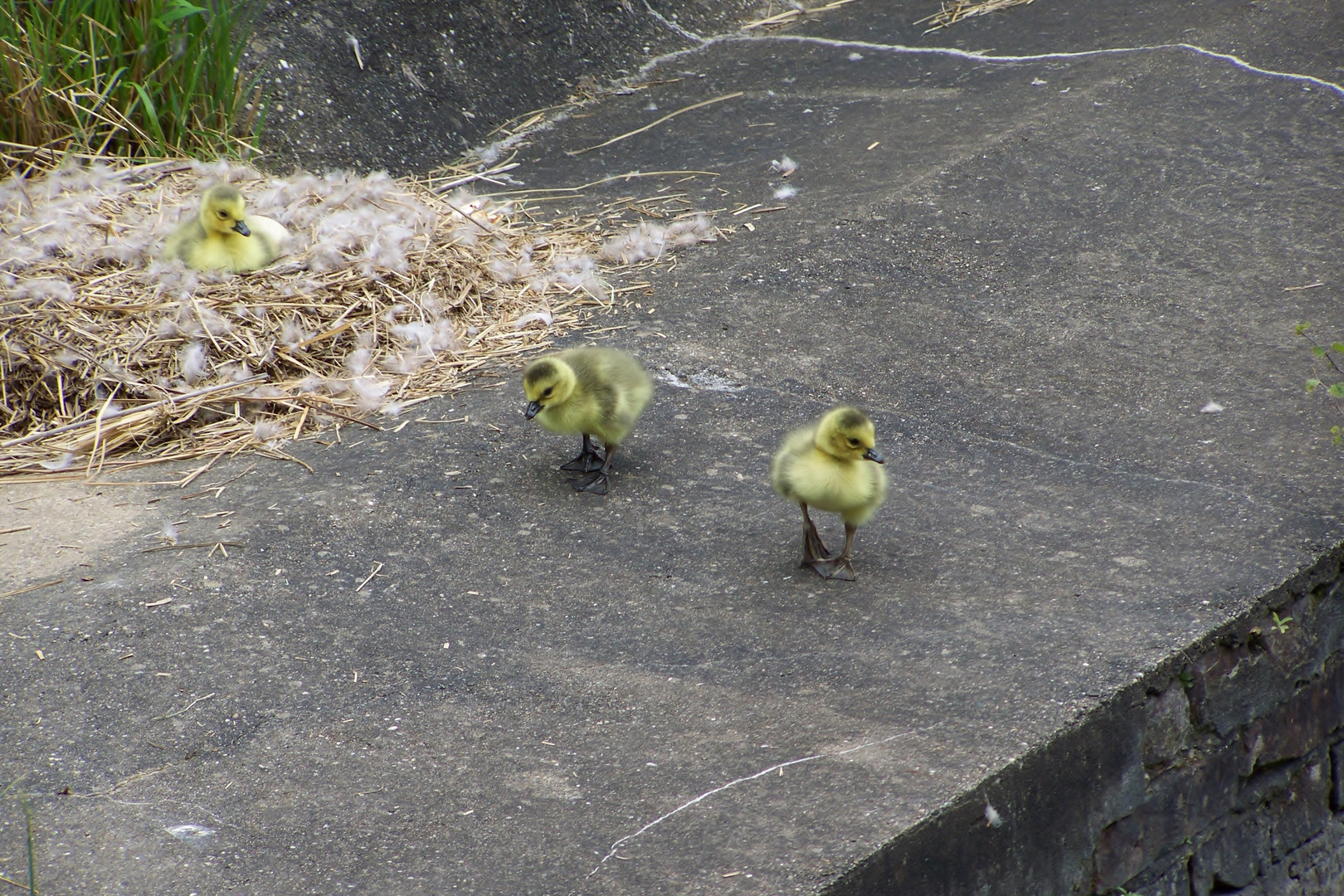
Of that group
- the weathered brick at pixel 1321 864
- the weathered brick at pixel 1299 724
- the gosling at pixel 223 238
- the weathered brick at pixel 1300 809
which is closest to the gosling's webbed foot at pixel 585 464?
the gosling at pixel 223 238

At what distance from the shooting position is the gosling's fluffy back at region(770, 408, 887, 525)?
3.04 m

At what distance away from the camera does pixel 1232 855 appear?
3.29 meters

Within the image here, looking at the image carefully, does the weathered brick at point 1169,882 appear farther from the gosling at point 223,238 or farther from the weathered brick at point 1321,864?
the gosling at point 223,238

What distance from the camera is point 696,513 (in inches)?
137

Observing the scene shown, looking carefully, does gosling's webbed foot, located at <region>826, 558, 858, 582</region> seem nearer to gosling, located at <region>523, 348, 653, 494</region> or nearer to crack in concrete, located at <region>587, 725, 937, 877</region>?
crack in concrete, located at <region>587, 725, 937, 877</region>

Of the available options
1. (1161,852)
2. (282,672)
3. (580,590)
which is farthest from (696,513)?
(1161,852)

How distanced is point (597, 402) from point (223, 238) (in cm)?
186

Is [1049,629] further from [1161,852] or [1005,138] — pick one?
[1005,138]

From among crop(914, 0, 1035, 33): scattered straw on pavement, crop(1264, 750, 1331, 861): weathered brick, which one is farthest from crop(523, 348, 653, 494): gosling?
crop(914, 0, 1035, 33): scattered straw on pavement

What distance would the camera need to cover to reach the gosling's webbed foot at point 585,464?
3762 mm

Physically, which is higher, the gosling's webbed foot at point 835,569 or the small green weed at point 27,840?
the small green weed at point 27,840

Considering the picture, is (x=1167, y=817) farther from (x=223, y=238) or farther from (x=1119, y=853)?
(x=223, y=238)

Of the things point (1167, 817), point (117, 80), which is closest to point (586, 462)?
point (1167, 817)

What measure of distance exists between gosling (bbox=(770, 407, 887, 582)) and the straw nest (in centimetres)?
160
